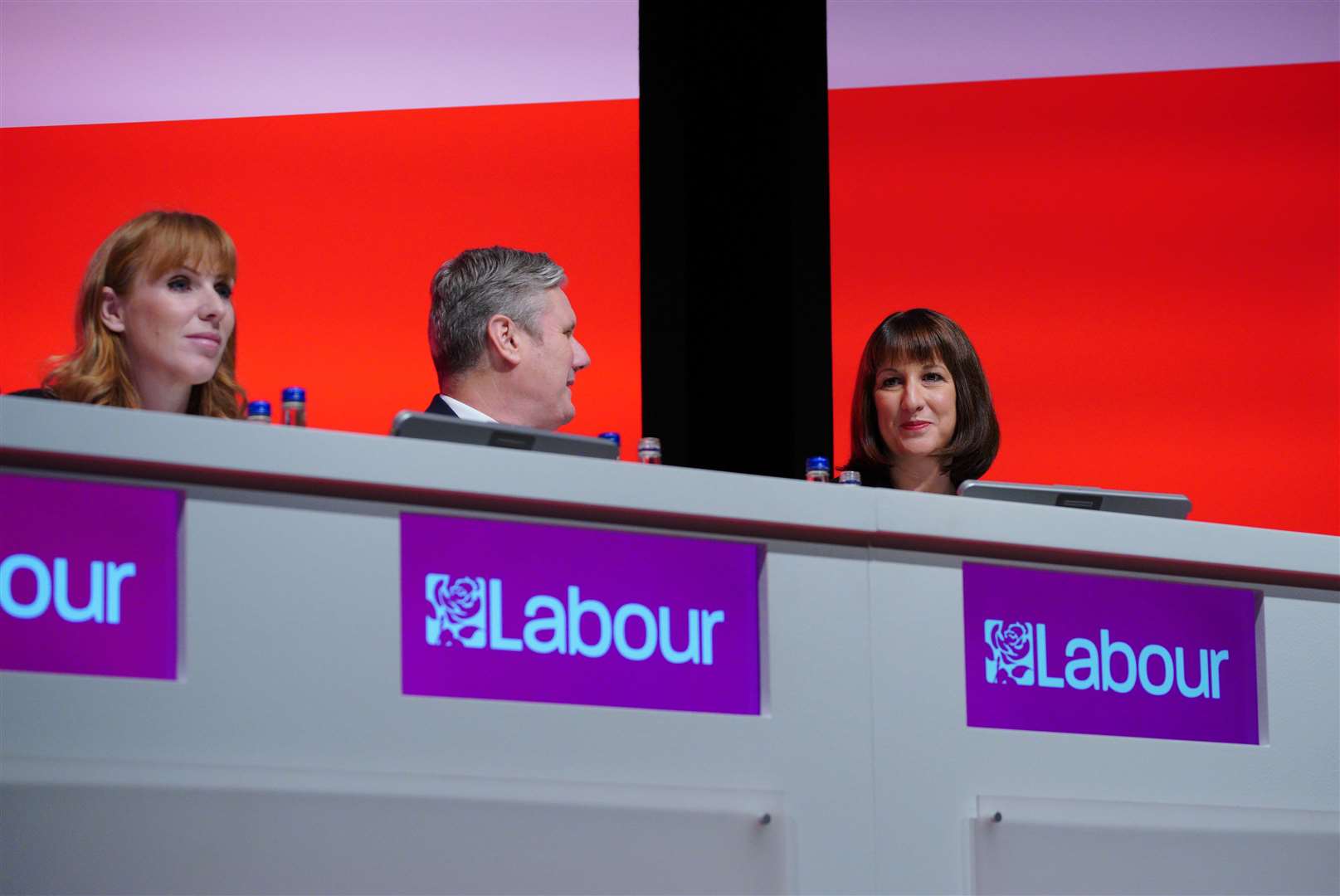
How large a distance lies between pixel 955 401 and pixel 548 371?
0.77 meters

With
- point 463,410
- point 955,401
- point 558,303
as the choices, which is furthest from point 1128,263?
point 463,410

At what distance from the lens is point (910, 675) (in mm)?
2107

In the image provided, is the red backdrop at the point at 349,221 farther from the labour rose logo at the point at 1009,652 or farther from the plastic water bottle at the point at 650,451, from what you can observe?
the labour rose logo at the point at 1009,652

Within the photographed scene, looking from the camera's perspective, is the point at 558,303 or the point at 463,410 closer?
the point at 463,410

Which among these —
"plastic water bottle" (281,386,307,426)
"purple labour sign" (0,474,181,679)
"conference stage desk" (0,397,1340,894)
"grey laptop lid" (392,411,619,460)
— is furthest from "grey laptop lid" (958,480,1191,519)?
"purple labour sign" (0,474,181,679)

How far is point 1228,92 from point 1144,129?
264mm

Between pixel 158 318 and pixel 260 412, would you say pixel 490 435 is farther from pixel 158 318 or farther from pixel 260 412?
pixel 158 318

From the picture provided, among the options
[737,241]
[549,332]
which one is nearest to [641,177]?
[737,241]

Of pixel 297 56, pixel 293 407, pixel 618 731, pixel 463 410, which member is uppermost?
pixel 297 56

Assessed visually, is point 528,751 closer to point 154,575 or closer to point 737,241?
Answer: point 154,575

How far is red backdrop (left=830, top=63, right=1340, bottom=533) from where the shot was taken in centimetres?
456

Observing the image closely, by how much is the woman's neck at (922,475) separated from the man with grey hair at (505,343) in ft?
2.08

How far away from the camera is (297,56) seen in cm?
454

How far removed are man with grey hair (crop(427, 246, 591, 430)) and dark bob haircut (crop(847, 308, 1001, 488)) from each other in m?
0.56
